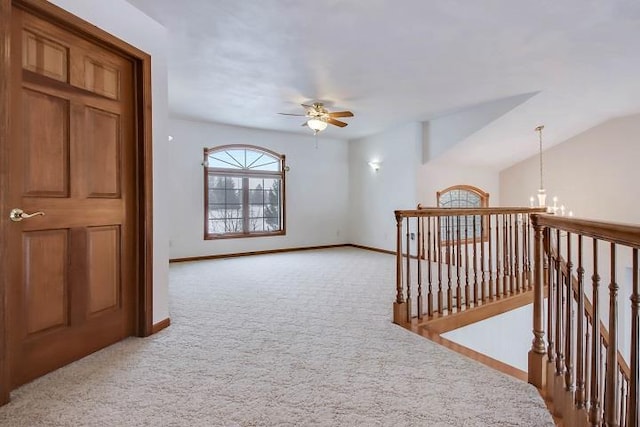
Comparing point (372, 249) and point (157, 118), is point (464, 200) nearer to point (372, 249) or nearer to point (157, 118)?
point (372, 249)

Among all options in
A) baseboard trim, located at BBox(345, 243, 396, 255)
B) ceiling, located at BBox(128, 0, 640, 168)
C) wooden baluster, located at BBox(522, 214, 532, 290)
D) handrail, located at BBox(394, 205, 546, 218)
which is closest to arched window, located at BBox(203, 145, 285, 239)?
ceiling, located at BBox(128, 0, 640, 168)

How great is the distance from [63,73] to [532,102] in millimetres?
5026

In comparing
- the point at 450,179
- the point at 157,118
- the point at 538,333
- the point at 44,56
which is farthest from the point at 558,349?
the point at 450,179

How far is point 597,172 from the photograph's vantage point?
5781 mm

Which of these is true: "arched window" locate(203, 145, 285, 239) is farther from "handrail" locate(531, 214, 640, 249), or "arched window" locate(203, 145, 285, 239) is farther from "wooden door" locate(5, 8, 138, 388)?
"handrail" locate(531, 214, 640, 249)

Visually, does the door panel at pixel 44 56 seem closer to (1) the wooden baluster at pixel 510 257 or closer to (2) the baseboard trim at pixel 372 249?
(1) the wooden baluster at pixel 510 257

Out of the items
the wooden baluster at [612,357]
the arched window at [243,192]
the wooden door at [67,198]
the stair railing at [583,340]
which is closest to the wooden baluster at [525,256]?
the stair railing at [583,340]

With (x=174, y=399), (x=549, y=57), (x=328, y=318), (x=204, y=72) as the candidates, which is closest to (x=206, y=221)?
(x=204, y=72)

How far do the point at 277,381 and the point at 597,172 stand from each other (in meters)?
6.55

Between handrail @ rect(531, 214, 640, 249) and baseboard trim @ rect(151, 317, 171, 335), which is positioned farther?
baseboard trim @ rect(151, 317, 171, 335)

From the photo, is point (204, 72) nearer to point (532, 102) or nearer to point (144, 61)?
point (144, 61)

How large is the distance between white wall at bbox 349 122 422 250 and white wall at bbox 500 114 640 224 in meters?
2.62

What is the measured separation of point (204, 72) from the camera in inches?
142

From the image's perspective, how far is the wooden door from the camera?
1787 mm
